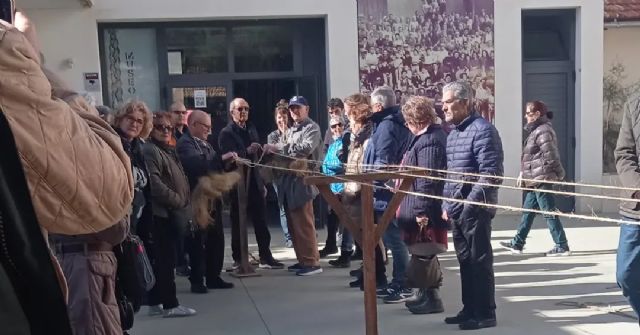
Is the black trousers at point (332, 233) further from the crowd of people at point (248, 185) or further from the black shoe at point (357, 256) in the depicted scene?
the black shoe at point (357, 256)

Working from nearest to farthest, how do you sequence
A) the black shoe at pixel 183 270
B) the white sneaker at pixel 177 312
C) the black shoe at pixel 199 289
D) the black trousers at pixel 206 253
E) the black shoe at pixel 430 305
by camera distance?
Answer: the black shoe at pixel 430 305, the white sneaker at pixel 177 312, the black trousers at pixel 206 253, the black shoe at pixel 199 289, the black shoe at pixel 183 270

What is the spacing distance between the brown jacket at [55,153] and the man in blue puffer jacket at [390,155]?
14.7ft

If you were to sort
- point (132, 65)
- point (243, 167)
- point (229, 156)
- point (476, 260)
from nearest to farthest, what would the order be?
point (476, 260) → point (229, 156) → point (243, 167) → point (132, 65)

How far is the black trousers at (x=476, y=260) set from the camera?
4.91 meters

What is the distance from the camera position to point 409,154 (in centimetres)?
544

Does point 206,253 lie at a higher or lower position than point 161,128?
lower

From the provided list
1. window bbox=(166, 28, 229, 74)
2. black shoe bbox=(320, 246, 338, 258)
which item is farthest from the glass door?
black shoe bbox=(320, 246, 338, 258)

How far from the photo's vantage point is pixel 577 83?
10711mm

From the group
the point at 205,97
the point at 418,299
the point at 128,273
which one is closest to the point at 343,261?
the point at 418,299

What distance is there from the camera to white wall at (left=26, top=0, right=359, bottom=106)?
9469mm

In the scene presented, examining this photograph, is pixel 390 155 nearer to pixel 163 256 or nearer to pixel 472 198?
pixel 472 198

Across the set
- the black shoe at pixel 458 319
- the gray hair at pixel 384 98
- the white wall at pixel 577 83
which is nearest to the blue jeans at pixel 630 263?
the black shoe at pixel 458 319

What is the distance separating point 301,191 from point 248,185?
577 mm

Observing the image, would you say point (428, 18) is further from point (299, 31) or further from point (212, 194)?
point (212, 194)
